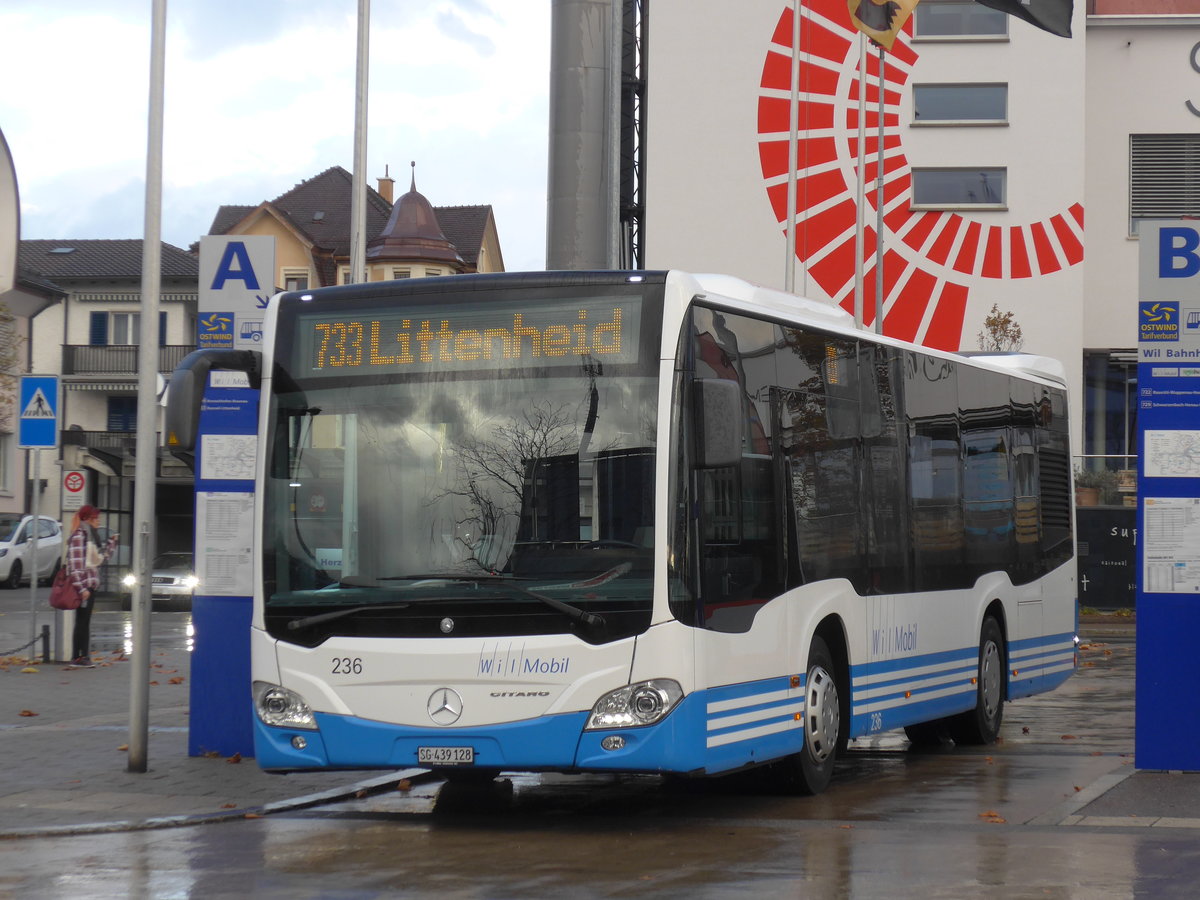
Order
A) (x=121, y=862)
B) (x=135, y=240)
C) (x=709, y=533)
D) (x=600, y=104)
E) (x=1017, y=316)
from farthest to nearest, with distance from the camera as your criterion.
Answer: (x=135, y=240) → (x=1017, y=316) → (x=600, y=104) → (x=709, y=533) → (x=121, y=862)

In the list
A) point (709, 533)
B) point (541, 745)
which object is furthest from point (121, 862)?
point (709, 533)

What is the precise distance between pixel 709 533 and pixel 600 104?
15.3 meters

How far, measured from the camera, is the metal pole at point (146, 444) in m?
11.8

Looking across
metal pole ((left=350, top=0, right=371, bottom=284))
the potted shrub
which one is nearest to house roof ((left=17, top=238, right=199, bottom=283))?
the potted shrub

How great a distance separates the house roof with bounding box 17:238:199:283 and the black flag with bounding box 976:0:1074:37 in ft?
134

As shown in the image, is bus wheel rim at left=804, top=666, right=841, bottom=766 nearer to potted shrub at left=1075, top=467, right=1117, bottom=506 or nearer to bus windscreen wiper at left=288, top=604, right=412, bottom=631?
bus windscreen wiper at left=288, top=604, right=412, bottom=631

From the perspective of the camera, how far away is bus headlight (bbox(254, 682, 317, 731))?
33.0 ft

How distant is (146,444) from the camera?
39.0 ft

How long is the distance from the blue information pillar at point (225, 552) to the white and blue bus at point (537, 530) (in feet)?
6.91

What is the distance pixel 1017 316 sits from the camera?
155 feet

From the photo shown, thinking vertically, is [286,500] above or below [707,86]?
below

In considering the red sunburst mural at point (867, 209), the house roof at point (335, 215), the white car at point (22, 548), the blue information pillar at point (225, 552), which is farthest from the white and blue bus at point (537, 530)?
the house roof at point (335, 215)

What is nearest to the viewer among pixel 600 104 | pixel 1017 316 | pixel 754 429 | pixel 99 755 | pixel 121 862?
pixel 121 862

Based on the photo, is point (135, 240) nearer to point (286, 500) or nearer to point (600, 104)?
point (600, 104)
